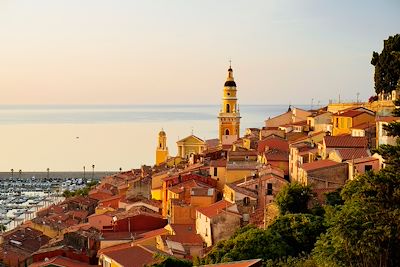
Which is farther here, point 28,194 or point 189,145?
Result: point 28,194

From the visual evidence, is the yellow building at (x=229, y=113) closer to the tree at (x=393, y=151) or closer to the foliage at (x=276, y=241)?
the foliage at (x=276, y=241)

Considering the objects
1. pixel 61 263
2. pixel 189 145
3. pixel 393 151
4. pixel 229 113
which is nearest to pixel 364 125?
pixel 61 263

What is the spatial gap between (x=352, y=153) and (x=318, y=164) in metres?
1.16

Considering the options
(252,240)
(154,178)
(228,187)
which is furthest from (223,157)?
(252,240)

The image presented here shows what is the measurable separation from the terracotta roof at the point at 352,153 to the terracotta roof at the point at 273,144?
656 centimetres

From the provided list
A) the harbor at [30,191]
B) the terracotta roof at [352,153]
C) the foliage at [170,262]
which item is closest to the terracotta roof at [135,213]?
the terracotta roof at [352,153]

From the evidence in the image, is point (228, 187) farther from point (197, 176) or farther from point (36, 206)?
point (36, 206)

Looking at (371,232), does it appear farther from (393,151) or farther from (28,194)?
Answer: (28,194)

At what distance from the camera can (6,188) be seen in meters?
68.5

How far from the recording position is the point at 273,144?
30438mm

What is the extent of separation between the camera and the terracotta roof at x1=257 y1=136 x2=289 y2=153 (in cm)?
3002

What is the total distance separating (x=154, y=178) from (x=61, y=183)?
117 ft

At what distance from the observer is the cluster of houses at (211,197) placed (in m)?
21.6

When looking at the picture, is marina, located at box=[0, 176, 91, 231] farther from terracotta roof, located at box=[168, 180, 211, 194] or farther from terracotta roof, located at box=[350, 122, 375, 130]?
terracotta roof, located at box=[350, 122, 375, 130]
